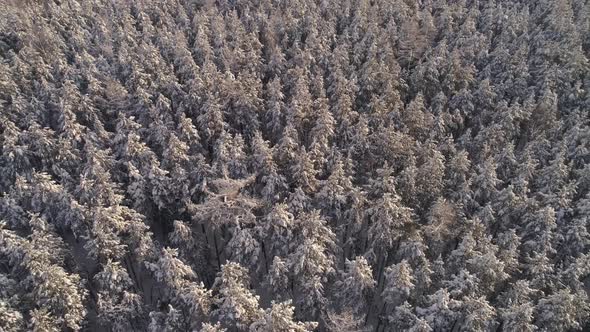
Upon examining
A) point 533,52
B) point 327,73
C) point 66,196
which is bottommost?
point 66,196

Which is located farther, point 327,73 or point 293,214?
point 327,73

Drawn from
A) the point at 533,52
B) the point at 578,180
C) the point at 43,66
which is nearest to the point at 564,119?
the point at 578,180

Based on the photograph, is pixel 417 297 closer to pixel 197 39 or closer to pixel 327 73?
pixel 327 73

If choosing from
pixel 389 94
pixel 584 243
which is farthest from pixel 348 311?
pixel 389 94

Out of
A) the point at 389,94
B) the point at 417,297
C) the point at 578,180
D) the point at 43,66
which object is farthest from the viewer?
the point at 43,66

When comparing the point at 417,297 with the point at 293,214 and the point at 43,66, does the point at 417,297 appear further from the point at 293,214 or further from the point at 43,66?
the point at 43,66

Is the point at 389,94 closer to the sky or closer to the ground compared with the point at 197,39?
closer to the ground

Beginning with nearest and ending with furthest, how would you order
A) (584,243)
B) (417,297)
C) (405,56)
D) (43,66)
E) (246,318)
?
(246,318), (417,297), (584,243), (43,66), (405,56)
